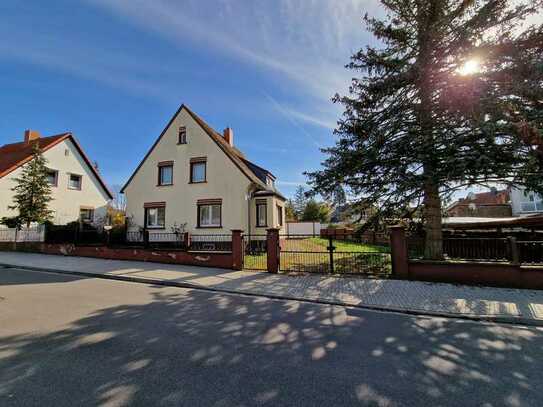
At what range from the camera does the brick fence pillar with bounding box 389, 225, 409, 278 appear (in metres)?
8.77

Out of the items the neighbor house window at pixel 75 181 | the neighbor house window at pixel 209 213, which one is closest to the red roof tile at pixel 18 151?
the neighbor house window at pixel 75 181

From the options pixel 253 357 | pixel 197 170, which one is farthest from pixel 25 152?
pixel 253 357

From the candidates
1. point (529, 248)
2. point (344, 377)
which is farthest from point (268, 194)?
point (344, 377)

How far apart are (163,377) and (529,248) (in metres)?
10.8

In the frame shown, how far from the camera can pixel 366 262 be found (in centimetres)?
1007

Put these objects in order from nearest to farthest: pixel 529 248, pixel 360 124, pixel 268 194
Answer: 1. pixel 529 248
2. pixel 360 124
3. pixel 268 194

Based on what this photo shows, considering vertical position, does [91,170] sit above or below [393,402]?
above

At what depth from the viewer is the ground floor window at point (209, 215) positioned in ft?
55.6

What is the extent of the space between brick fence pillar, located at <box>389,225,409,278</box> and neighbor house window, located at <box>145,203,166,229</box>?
14.5 metres

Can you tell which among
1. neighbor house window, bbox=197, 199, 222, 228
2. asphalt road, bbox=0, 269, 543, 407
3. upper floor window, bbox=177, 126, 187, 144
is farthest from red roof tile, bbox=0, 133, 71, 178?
asphalt road, bbox=0, 269, 543, 407

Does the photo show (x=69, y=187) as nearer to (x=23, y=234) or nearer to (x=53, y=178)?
(x=53, y=178)

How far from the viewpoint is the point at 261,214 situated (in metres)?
17.6

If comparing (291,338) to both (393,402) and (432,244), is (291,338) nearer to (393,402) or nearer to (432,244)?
(393,402)

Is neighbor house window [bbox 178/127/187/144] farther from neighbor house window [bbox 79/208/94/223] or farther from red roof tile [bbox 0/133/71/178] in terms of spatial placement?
neighbor house window [bbox 79/208/94/223]
